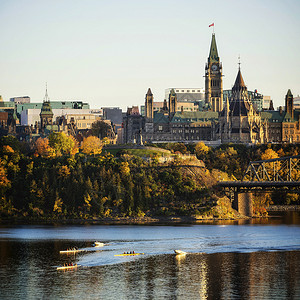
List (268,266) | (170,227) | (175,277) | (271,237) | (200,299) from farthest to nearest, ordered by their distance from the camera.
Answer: (170,227)
(271,237)
(268,266)
(175,277)
(200,299)

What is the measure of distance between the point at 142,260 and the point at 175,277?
15.8m

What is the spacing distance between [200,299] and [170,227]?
258 feet

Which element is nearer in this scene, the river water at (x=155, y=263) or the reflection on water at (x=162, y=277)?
the reflection on water at (x=162, y=277)

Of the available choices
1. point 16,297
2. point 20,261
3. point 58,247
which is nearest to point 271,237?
point 58,247

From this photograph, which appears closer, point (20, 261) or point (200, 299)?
point (200, 299)

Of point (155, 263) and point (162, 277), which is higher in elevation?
point (155, 263)

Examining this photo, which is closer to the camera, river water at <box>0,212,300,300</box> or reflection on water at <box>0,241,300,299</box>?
reflection on water at <box>0,241,300,299</box>

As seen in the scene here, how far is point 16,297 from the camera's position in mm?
117812

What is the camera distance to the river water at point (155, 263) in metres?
121

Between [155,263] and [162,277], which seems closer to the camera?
[162,277]

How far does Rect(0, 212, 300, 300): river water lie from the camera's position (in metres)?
121

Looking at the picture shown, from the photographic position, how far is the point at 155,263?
14312cm

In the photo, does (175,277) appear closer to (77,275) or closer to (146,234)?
(77,275)

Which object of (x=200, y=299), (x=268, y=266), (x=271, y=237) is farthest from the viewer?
(x=271, y=237)
